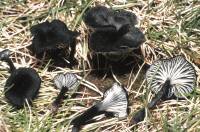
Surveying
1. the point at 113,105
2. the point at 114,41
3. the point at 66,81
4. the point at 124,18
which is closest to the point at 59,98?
the point at 66,81

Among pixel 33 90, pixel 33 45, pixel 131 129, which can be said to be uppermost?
pixel 33 45

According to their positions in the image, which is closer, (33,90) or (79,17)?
(33,90)

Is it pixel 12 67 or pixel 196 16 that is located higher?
pixel 196 16

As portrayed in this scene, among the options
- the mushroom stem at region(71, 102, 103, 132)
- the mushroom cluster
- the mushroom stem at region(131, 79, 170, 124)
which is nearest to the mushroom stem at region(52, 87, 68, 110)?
the mushroom stem at region(71, 102, 103, 132)

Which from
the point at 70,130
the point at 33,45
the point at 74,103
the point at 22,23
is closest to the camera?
the point at 70,130

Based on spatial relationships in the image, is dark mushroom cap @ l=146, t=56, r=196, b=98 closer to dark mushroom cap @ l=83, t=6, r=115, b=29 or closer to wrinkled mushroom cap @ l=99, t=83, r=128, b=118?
wrinkled mushroom cap @ l=99, t=83, r=128, b=118

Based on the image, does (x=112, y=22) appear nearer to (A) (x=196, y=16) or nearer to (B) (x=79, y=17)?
(B) (x=79, y=17)

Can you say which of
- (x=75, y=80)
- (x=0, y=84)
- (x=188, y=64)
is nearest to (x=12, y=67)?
(x=0, y=84)
